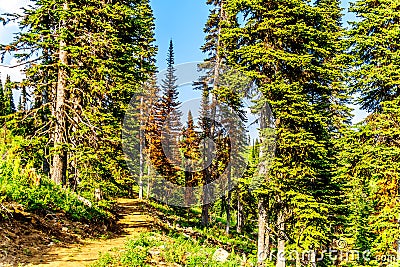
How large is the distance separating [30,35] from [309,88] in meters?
11.6

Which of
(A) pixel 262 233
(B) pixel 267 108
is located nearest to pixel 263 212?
(A) pixel 262 233

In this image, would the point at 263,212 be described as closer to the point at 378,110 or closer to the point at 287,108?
the point at 287,108

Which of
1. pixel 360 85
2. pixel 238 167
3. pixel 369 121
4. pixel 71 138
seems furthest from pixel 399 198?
pixel 238 167

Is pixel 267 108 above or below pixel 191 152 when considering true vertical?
above

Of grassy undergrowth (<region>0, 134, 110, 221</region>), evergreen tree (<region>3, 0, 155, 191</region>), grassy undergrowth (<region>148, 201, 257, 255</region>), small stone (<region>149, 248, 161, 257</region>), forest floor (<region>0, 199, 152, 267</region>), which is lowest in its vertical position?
grassy undergrowth (<region>148, 201, 257, 255</region>)

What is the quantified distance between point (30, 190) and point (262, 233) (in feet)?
29.1

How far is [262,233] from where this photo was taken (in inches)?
547

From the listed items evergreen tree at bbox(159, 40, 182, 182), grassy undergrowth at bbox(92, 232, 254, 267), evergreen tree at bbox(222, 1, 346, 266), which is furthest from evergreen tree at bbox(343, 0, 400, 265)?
evergreen tree at bbox(159, 40, 182, 182)

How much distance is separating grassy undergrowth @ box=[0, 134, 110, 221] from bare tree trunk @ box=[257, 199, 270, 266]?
6.57 metres

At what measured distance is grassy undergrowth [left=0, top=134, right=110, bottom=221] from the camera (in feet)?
30.5

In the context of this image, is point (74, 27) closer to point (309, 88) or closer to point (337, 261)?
point (309, 88)

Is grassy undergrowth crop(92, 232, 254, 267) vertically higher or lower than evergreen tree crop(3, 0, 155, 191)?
lower

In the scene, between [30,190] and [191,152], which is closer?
[30,190]

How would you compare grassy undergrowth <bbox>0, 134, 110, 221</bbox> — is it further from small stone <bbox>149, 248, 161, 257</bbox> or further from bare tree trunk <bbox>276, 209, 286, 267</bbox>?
bare tree trunk <bbox>276, 209, 286, 267</bbox>
